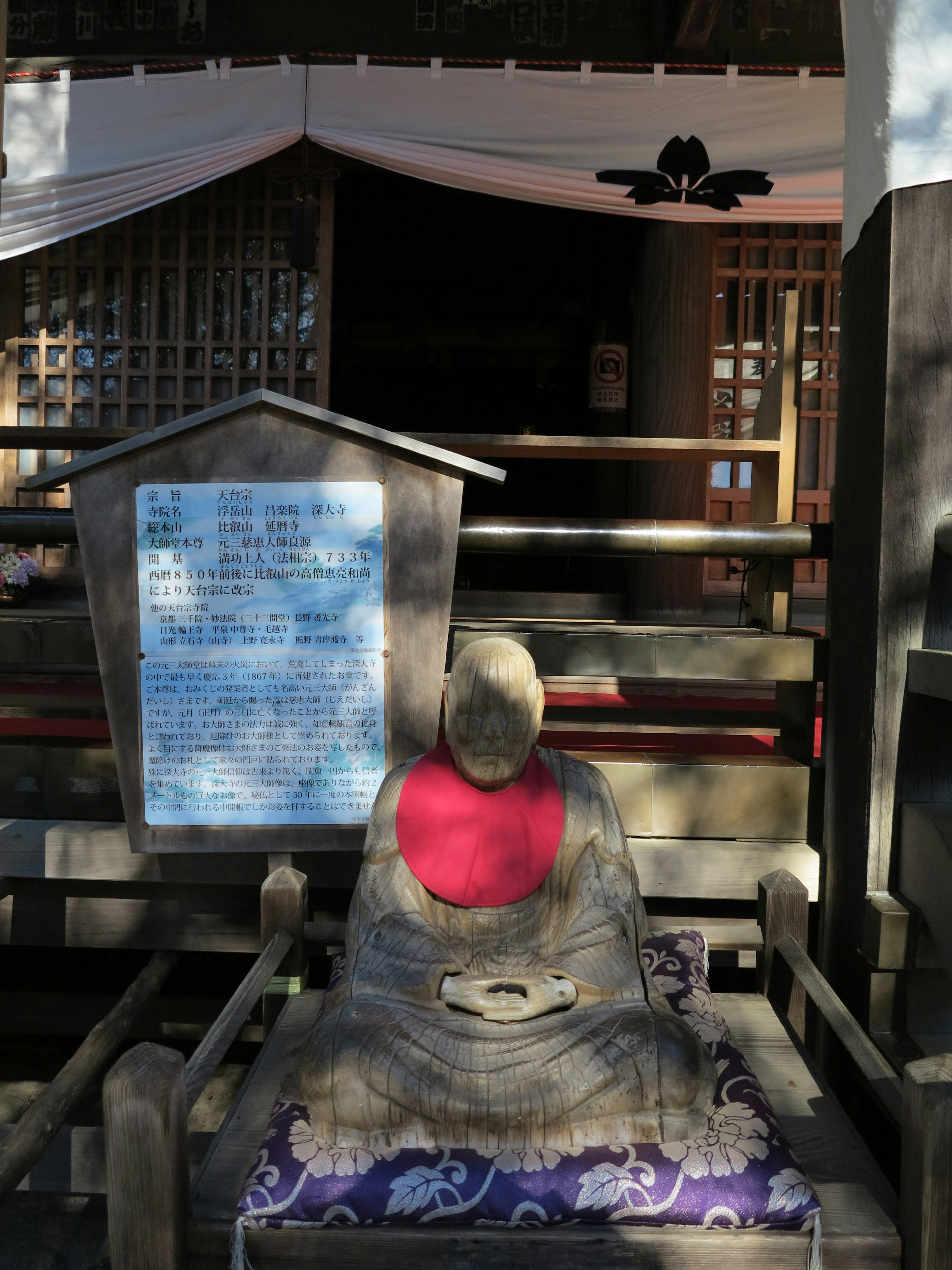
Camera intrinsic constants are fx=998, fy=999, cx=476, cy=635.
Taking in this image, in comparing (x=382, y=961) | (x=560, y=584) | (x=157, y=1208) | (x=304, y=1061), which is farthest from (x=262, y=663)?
(x=560, y=584)

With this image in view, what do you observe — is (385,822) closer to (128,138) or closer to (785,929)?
(785,929)

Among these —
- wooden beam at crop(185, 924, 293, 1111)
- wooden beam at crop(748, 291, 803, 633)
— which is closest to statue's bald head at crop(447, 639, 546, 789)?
wooden beam at crop(185, 924, 293, 1111)

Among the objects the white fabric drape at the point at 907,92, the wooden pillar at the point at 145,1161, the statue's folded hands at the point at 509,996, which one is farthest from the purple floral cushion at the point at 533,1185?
the white fabric drape at the point at 907,92

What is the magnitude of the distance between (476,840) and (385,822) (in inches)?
8.1

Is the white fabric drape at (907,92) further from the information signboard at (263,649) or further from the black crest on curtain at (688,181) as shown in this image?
the black crest on curtain at (688,181)

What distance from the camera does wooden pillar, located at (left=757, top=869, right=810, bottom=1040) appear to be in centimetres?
262

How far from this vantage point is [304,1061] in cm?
189

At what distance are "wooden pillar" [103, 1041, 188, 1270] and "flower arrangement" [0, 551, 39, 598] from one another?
4210mm

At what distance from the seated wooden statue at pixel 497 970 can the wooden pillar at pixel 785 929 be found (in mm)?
597

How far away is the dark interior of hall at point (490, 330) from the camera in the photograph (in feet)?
26.9

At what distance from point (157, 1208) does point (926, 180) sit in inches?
107

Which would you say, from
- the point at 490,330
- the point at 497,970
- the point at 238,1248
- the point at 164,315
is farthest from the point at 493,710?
the point at 490,330

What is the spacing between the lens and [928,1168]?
1.62 metres

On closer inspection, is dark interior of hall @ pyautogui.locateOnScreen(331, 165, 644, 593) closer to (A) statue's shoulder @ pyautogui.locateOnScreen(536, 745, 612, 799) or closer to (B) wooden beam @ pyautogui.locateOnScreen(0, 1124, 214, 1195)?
(A) statue's shoulder @ pyautogui.locateOnScreen(536, 745, 612, 799)
